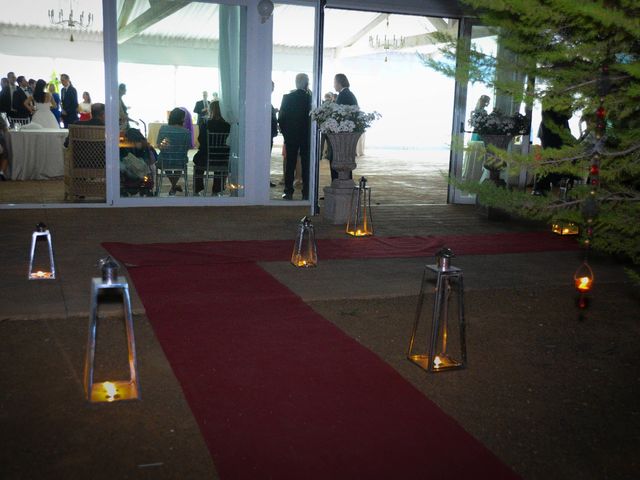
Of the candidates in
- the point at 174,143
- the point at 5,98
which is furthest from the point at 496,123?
the point at 5,98

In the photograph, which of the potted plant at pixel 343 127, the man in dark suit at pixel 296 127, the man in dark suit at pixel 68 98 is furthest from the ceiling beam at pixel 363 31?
the potted plant at pixel 343 127

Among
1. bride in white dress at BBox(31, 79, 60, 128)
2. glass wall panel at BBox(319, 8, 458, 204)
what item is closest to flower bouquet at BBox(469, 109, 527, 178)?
glass wall panel at BBox(319, 8, 458, 204)

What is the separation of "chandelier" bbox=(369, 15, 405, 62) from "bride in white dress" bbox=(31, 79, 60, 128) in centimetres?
784

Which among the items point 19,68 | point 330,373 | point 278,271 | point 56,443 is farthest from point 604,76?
point 19,68

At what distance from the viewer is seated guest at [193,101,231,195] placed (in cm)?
920

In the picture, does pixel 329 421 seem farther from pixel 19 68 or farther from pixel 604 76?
pixel 19 68

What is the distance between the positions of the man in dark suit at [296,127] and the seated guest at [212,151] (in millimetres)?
803

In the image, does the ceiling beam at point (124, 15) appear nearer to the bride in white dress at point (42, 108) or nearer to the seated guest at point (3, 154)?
the seated guest at point (3, 154)

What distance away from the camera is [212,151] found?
924 centimetres

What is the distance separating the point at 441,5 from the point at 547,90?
27.0 ft

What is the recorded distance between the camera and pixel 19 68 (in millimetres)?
12898

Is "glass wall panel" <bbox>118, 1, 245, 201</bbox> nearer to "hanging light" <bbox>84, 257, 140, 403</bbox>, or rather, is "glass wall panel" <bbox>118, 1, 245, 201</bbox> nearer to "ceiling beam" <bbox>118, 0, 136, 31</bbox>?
"ceiling beam" <bbox>118, 0, 136, 31</bbox>

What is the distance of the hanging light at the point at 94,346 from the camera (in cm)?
300

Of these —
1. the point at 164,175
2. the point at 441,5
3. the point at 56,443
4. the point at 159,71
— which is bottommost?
the point at 56,443
